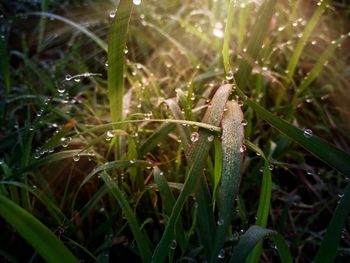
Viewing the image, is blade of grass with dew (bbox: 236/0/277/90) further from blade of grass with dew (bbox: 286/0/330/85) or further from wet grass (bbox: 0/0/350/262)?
blade of grass with dew (bbox: 286/0/330/85)

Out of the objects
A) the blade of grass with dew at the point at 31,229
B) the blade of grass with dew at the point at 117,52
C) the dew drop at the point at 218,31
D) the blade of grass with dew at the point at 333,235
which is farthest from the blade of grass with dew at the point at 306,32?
the blade of grass with dew at the point at 31,229

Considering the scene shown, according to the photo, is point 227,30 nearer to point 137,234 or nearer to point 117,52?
point 117,52

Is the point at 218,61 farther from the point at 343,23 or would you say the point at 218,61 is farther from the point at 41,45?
the point at 41,45

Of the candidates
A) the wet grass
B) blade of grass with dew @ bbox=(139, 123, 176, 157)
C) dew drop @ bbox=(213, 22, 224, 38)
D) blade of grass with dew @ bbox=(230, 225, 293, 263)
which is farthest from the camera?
dew drop @ bbox=(213, 22, 224, 38)

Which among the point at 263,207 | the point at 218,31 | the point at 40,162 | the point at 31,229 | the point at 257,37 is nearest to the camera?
the point at 31,229

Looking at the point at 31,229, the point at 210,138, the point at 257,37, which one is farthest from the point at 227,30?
the point at 31,229

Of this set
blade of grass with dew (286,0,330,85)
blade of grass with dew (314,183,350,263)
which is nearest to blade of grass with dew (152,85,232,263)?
→ blade of grass with dew (314,183,350,263)

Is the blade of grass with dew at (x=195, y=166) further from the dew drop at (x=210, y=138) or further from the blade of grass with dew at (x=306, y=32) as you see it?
the blade of grass with dew at (x=306, y=32)
